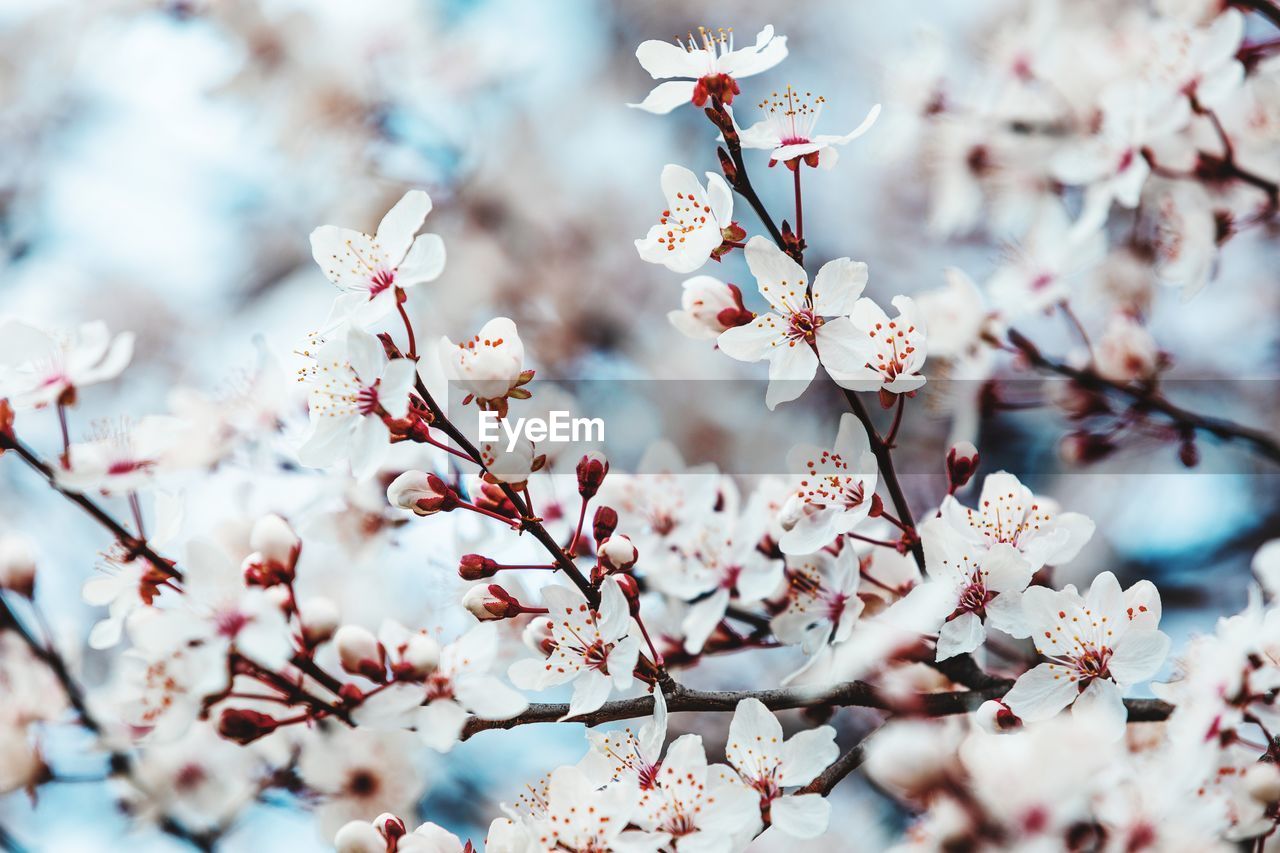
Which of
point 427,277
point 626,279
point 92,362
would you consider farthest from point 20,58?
point 427,277

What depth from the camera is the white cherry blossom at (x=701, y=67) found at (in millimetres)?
1086

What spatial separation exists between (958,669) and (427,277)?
0.72 meters

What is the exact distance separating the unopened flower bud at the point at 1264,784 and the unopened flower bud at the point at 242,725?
3.03ft

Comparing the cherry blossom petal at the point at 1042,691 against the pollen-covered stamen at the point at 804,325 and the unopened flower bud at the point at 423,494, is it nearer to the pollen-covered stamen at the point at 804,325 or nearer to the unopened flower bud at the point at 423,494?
the pollen-covered stamen at the point at 804,325

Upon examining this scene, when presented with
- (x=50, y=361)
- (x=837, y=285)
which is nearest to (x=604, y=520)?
(x=837, y=285)

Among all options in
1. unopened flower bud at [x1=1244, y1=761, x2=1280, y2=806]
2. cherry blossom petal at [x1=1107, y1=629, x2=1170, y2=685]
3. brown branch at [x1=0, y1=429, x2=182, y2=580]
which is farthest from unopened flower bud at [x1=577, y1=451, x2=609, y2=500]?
unopened flower bud at [x1=1244, y1=761, x2=1280, y2=806]

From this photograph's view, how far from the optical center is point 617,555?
3.68ft

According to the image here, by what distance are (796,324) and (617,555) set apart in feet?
1.02

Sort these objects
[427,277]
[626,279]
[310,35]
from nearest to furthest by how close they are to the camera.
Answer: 1. [427,277]
2. [310,35]
3. [626,279]

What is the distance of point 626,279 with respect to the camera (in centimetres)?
370

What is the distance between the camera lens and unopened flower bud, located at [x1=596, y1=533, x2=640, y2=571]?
1122 millimetres

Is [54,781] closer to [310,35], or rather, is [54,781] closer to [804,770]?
[804,770]

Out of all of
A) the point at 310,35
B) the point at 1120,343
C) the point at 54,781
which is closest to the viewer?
the point at 54,781

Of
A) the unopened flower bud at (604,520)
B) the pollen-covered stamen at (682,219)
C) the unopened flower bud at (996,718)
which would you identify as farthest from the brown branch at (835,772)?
the pollen-covered stamen at (682,219)
